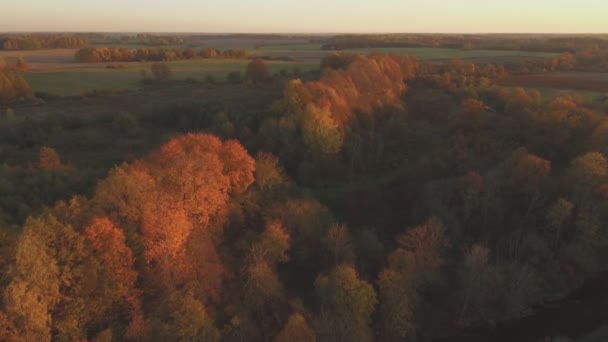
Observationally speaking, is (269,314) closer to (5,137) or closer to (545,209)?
(545,209)

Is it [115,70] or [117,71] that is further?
[115,70]

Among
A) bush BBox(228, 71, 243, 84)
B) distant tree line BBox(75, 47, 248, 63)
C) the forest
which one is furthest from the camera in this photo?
distant tree line BBox(75, 47, 248, 63)

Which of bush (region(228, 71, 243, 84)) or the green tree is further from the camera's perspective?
bush (region(228, 71, 243, 84))

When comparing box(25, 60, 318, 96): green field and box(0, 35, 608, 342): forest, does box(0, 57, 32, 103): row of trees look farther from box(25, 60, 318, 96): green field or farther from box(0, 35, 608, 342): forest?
box(0, 35, 608, 342): forest

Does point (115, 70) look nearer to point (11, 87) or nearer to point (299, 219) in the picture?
point (11, 87)

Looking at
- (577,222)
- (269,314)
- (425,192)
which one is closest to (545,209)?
(577,222)

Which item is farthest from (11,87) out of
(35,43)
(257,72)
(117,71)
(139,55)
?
(35,43)

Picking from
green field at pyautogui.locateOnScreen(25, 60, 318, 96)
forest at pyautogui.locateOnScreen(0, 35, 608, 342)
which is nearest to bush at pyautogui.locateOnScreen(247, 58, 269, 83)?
green field at pyautogui.locateOnScreen(25, 60, 318, 96)
